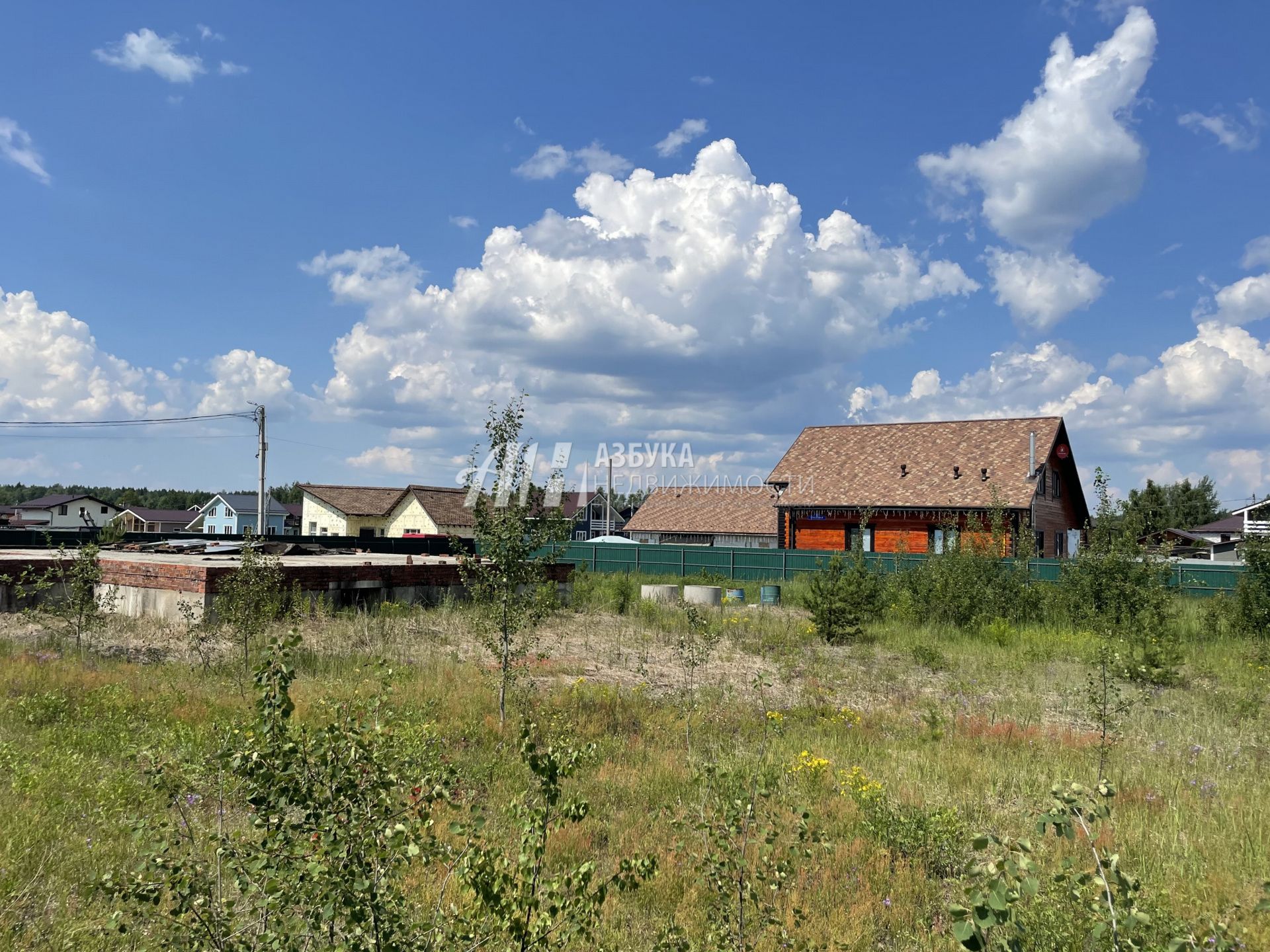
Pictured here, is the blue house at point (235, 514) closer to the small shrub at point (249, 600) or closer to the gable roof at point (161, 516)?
the gable roof at point (161, 516)

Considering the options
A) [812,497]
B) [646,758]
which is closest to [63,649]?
[646,758]

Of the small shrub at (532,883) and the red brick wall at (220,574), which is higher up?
the red brick wall at (220,574)

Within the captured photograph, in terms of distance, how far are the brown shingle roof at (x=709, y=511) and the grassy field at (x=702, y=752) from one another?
1249 inches

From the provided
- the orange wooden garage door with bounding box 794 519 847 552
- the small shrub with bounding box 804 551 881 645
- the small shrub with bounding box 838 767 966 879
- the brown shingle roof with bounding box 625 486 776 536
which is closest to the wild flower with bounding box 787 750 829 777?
the small shrub with bounding box 838 767 966 879

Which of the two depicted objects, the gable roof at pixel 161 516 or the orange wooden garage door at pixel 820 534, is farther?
the gable roof at pixel 161 516

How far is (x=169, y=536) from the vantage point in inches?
A: 1196

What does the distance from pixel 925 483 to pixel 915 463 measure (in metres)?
1.73

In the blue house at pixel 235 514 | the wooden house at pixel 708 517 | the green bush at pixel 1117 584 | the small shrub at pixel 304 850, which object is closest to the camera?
the small shrub at pixel 304 850

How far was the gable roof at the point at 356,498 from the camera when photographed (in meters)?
57.1

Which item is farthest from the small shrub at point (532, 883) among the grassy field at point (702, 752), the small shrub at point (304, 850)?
the grassy field at point (702, 752)

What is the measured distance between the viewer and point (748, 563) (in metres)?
29.8

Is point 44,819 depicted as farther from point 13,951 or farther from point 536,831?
point 536,831

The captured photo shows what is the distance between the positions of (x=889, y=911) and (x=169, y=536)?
Result: 3234 centimetres

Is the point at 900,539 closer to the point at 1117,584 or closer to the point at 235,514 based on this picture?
the point at 1117,584
